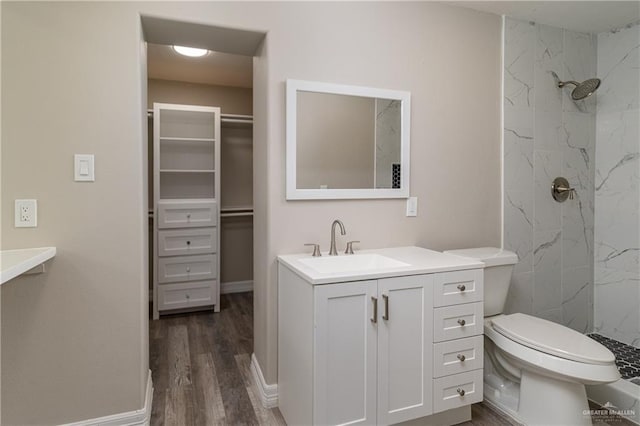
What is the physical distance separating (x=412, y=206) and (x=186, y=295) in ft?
7.76

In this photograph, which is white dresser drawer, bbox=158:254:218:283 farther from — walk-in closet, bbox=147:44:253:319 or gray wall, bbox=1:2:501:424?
gray wall, bbox=1:2:501:424

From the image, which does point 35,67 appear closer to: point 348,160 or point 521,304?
point 348,160

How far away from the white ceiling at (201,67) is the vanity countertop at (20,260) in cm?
204

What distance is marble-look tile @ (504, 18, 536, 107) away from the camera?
2572 mm

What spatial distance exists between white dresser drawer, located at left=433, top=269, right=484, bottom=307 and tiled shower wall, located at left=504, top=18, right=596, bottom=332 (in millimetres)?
900

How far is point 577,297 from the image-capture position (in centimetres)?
286

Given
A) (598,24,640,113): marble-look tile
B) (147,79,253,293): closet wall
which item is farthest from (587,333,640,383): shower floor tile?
(147,79,253,293): closet wall

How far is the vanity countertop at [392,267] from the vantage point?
158 cm

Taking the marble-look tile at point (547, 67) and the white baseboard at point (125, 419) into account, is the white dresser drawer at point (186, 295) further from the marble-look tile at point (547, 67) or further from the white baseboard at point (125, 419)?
the marble-look tile at point (547, 67)

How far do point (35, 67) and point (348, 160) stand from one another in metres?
1.58

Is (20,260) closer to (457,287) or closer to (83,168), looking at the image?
(83,168)

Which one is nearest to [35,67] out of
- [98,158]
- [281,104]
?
[98,158]

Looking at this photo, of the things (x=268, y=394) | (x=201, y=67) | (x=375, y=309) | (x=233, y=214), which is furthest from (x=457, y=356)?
(x=201, y=67)

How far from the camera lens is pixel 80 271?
1740 mm
